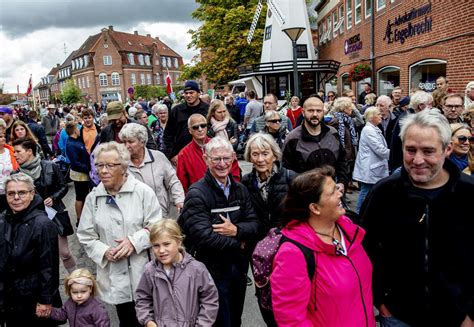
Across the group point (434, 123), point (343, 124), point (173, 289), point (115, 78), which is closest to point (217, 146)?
point (173, 289)

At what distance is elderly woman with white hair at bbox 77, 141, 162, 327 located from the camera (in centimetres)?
299

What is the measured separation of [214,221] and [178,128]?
9.64ft

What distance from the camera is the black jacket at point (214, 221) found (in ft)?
9.34

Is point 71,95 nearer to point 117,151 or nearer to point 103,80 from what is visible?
point 103,80

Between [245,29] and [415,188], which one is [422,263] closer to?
[415,188]

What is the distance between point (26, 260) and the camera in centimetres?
306

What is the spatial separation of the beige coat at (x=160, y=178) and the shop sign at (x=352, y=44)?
1635 cm

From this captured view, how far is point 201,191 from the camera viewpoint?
2924 mm

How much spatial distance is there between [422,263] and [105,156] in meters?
2.34

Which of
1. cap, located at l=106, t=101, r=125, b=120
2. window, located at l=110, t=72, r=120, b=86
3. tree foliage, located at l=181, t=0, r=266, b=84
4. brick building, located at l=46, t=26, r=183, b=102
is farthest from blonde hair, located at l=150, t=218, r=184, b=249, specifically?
window, located at l=110, t=72, r=120, b=86

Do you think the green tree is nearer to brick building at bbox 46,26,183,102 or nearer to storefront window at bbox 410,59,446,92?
brick building at bbox 46,26,183,102

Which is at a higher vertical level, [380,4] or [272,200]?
[380,4]

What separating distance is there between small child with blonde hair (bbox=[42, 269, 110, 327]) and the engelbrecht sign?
→ 38.9 ft

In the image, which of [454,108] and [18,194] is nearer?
[18,194]
